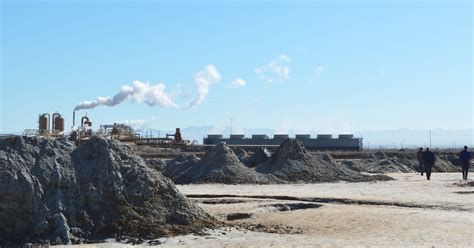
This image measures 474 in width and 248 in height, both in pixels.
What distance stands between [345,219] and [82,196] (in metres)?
7.09

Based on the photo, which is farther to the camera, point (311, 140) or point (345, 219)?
point (311, 140)

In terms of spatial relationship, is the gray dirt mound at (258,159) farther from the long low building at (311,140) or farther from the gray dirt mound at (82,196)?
the long low building at (311,140)

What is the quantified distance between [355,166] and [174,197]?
35673mm

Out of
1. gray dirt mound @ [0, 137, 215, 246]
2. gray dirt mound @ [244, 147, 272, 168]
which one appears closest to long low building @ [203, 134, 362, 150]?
gray dirt mound @ [244, 147, 272, 168]

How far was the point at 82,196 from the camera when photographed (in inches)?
640

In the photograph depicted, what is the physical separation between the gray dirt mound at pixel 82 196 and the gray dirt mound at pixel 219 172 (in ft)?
57.0

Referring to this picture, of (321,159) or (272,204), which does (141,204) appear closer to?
(272,204)

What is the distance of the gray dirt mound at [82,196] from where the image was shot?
15.6 m

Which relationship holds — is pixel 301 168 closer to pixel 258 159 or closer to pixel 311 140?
pixel 258 159

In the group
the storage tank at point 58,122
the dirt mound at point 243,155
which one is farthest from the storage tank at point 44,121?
the dirt mound at point 243,155

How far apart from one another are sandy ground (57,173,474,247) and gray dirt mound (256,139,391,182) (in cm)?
741

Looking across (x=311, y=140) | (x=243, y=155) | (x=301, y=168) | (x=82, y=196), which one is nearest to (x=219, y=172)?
(x=301, y=168)

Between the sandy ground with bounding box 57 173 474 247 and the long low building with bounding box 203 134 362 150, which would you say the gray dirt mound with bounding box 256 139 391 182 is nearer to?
the sandy ground with bounding box 57 173 474 247

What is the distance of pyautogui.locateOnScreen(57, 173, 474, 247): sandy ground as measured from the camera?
15.0 m
